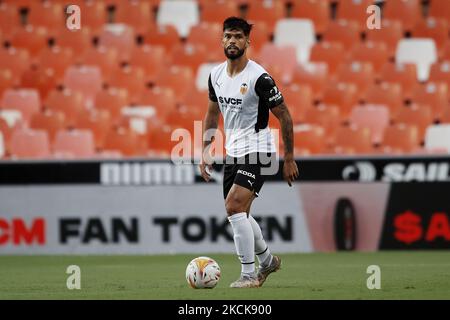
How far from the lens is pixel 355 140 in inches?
573

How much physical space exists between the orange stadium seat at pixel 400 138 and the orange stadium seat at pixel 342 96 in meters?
1.16

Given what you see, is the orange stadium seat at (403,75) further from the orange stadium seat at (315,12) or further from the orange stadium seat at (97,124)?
the orange stadium seat at (97,124)

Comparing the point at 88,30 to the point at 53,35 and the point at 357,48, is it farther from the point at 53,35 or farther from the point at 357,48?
the point at 357,48

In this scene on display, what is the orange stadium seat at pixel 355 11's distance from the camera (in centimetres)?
1728

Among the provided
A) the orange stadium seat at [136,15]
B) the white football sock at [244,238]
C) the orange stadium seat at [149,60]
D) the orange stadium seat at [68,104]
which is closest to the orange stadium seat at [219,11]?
the orange stadium seat at [136,15]

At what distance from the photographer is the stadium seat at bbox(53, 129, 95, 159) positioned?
48.6 ft

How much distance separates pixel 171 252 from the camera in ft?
44.4

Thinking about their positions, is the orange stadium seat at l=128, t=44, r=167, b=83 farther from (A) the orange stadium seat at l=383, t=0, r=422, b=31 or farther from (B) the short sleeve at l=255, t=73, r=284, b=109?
(B) the short sleeve at l=255, t=73, r=284, b=109

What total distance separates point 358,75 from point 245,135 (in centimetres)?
760

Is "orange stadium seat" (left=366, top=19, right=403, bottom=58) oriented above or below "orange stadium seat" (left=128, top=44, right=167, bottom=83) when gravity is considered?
above

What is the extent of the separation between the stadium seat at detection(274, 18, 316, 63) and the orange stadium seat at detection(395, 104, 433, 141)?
231 cm

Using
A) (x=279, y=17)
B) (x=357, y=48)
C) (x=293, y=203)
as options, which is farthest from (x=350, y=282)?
(x=279, y=17)

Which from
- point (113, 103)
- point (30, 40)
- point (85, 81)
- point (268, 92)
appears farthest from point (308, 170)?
point (30, 40)

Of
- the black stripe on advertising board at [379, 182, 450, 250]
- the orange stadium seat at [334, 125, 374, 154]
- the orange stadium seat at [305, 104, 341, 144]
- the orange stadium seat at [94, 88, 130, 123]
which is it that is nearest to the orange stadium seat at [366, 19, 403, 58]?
the orange stadium seat at [305, 104, 341, 144]
